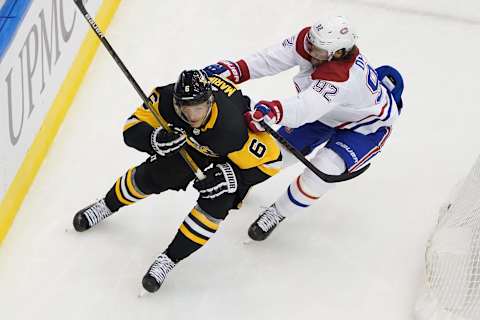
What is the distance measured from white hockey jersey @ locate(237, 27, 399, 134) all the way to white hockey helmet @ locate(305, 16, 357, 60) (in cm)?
5

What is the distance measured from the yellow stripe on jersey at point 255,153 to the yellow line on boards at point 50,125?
3.11ft

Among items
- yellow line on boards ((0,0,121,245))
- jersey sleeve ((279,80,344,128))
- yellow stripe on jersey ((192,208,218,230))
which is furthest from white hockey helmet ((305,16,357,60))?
yellow line on boards ((0,0,121,245))

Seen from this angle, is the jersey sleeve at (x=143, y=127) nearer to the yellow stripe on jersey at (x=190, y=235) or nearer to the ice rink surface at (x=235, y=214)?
the yellow stripe on jersey at (x=190, y=235)

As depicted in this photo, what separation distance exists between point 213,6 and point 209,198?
6.39ft

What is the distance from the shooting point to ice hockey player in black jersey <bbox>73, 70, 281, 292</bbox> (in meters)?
2.98

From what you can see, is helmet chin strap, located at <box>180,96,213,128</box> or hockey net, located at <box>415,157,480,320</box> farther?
hockey net, located at <box>415,157,480,320</box>

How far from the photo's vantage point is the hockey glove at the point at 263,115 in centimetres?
312

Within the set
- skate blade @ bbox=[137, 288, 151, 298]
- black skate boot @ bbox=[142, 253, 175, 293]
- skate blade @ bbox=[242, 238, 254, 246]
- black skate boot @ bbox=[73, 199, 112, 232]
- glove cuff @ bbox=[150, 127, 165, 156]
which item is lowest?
skate blade @ bbox=[242, 238, 254, 246]

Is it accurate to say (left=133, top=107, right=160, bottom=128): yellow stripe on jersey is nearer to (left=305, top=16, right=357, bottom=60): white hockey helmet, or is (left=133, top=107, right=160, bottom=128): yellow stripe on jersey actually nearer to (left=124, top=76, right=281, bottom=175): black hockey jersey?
(left=124, top=76, right=281, bottom=175): black hockey jersey

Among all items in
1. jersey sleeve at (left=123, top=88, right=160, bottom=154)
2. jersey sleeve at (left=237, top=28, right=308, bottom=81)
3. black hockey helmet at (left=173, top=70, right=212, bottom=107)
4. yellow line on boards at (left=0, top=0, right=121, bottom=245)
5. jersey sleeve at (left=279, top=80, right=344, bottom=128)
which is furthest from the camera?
yellow line on boards at (left=0, top=0, right=121, bottom=245)

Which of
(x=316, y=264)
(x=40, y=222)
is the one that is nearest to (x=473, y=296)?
(x=316, y=264)

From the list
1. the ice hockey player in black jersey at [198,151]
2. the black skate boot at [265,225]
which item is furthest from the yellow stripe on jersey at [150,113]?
the black skate boot at [265,225]

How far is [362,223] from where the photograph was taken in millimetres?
3775

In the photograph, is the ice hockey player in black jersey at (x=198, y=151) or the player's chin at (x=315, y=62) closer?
the ice hockey player in black jersey at (x=198, y=151)
